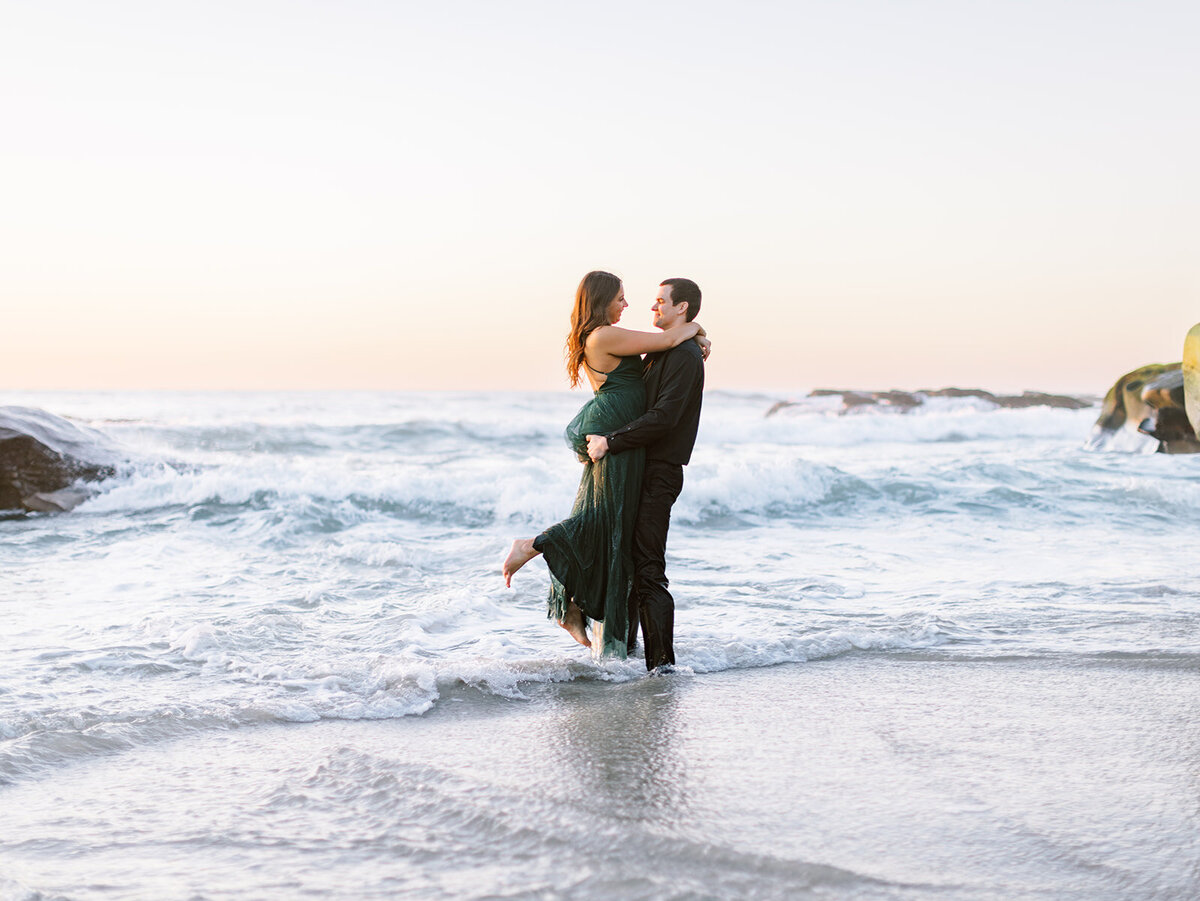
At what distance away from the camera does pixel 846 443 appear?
2739 cm

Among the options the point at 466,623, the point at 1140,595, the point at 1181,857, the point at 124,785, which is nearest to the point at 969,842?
the point at 1181,857

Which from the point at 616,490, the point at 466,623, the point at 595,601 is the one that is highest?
the point at 616,490

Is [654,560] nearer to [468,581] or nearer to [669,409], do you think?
[669,409]

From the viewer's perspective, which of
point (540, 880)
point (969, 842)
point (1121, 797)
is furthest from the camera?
point (1121, 797)

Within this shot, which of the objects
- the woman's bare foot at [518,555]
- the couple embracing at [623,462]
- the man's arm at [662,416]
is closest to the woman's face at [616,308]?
the couple embracing at [623,462]

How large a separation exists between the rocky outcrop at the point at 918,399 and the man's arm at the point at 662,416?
33.2 meters

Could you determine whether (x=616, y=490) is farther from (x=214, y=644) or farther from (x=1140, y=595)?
(x=1140, y=595)

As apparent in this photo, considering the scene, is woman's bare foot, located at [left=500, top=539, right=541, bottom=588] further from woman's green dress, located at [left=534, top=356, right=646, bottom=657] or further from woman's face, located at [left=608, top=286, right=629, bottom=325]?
woman's face, located at [left=608, top=286, right=629, bottom=325]

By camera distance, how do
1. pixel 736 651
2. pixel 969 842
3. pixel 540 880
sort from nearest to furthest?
pixel 540 880 < pixel 969 842 < pixel 736 651

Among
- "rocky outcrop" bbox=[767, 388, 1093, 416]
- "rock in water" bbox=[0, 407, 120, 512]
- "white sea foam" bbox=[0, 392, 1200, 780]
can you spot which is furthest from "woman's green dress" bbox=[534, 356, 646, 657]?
"rocky outcrop" bbox=[767, 388, 1093, 416]

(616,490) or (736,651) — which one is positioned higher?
(616,490)

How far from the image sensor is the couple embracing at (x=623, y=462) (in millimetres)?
4555

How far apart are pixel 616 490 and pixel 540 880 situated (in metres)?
2.42

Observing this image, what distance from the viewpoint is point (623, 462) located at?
4609 mm
